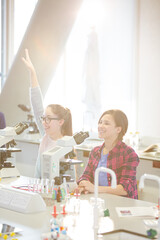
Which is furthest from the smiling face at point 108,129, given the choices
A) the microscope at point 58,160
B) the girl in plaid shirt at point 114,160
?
the microscope at point 58,160

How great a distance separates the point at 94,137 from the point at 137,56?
134 cm

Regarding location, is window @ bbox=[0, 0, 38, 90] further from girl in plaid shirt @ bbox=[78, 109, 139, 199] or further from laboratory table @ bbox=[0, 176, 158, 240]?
laboratory table @ bbox=[0, 176, 158, 240]

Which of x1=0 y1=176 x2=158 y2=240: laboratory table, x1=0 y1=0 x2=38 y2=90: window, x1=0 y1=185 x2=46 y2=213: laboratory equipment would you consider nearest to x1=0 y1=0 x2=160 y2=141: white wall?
x1=0 y1=0 x2=38 y2=90: window

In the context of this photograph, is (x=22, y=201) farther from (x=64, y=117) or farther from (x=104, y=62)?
(x=104, y=62)

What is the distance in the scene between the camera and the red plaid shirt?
3.25 meters

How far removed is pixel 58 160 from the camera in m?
2.89

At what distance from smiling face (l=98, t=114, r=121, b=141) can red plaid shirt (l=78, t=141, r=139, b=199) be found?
88mm

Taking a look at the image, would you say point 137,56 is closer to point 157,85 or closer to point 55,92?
point 157,85

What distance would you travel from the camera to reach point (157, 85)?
5965 millimetres

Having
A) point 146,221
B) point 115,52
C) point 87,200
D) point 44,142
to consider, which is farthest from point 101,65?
point 146,221

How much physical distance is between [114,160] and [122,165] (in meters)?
0.09

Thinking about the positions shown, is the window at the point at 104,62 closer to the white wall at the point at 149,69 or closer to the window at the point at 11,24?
the white wall at the point at 149,69

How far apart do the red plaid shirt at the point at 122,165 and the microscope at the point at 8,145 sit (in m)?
0.66

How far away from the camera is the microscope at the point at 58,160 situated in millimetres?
2830
